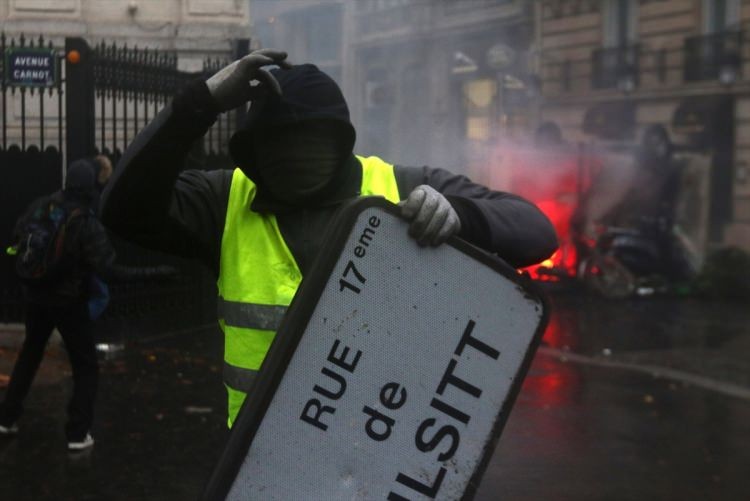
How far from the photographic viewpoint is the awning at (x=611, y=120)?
81.9ft

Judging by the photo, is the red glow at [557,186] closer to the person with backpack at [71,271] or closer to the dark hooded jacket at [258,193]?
the person with backpack at [71,271]

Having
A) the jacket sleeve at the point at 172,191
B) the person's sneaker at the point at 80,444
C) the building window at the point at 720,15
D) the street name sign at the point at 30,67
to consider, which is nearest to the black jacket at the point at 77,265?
the person's sneaker at the point at 80,444

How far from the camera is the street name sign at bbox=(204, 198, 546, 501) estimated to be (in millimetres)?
1902

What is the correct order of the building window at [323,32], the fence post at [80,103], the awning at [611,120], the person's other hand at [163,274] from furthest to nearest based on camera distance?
the awning at [611,120] → the building window at [323,32] → the fence post at [80,103] → the person's other hand at [163,274]

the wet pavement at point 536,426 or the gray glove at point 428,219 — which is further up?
the gray glove at point 428,219

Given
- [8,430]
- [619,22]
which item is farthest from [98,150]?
[619,22]

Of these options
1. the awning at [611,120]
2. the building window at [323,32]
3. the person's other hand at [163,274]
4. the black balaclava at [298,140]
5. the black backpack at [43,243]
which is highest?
the building window at [323,32]

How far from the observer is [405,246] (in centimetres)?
193

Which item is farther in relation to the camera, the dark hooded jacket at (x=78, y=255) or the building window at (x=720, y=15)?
the building window at (x=720, y=15)

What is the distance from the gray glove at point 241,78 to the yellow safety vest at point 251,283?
13.8 inches

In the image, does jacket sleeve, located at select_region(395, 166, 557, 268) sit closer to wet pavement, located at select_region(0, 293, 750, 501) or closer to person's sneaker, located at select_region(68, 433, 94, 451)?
wet pavement, located at select_region(0, 293, 750, 501)

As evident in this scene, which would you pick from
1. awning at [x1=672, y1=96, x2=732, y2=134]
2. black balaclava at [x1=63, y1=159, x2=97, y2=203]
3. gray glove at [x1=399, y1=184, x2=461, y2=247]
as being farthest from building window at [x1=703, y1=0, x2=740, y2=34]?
gray glove at [x1=399, y1=184, x2=461, y2=247]

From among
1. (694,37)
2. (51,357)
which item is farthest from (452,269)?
(694,37)

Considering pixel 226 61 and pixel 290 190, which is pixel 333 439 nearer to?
pixel 290 190
